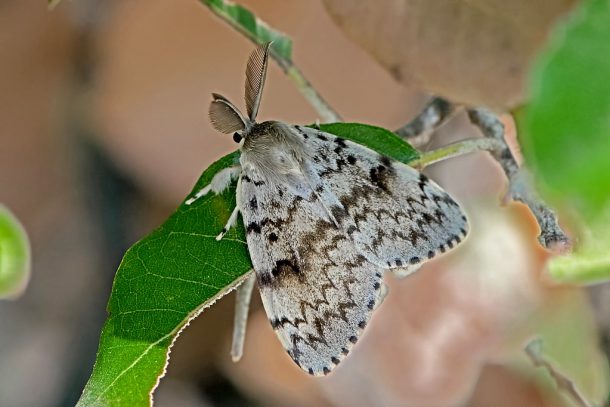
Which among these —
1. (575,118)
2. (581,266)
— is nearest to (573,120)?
(575,118)

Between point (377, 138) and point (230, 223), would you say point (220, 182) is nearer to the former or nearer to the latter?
point (230, 223)

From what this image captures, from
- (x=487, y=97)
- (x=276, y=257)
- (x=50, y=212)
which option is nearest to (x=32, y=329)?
(x=50, y=212)

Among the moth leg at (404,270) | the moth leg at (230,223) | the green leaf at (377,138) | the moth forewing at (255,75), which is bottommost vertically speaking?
the moth leg at (230,223)

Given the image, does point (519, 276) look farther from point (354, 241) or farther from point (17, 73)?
point (17, 73)

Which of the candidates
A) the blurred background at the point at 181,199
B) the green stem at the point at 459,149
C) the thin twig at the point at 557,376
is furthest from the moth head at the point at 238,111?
the blurred background at the point at 181,199

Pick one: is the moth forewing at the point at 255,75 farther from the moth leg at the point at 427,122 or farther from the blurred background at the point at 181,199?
the blurred background at the point at 181,199
